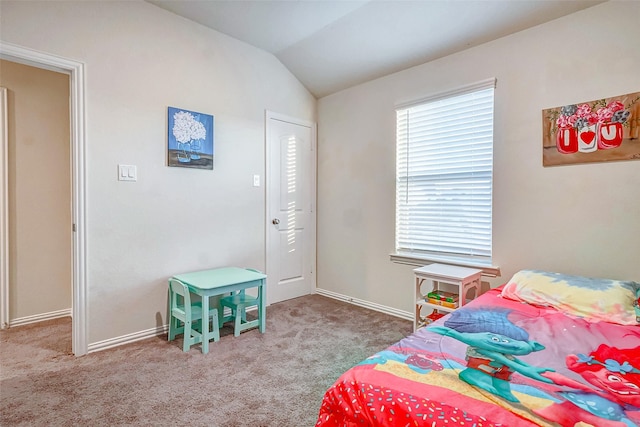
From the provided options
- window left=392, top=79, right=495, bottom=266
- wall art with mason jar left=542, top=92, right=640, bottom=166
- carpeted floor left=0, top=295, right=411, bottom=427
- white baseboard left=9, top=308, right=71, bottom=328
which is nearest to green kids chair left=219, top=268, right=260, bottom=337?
carpeted floor left=0, top=295, right=411, bottom=427

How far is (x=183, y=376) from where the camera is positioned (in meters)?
2.07

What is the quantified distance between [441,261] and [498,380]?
1.89m

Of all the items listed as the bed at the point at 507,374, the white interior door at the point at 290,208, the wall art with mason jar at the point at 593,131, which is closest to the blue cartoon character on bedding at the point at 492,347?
the bed at the point at 507,374

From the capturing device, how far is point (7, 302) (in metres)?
2.85

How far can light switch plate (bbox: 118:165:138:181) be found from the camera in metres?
2.51

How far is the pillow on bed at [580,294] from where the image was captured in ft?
5.58

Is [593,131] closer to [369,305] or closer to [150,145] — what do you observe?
[369,305]

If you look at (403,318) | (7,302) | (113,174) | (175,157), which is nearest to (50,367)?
(7,302)

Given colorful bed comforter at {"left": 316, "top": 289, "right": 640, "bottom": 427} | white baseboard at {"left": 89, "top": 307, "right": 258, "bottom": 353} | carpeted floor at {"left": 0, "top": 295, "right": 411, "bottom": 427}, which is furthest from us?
white baseboard at {"left": 89, "top": 307, "right": 258, "bottom": 353}

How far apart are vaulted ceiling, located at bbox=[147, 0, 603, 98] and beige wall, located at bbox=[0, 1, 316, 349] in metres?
0.28

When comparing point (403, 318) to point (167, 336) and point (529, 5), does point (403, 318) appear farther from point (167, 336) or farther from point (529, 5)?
point (529, 5)

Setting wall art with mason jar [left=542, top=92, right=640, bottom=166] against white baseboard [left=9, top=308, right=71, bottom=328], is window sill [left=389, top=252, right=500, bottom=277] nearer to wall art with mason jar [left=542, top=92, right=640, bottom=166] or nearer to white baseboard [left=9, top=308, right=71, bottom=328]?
wall art with mason jar [left=542, top=92, right=640, bottom=166]

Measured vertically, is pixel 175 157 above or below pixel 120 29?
below

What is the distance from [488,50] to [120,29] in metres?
2.88
